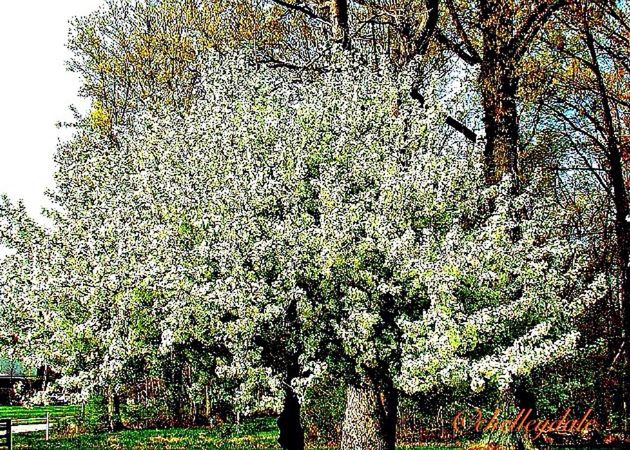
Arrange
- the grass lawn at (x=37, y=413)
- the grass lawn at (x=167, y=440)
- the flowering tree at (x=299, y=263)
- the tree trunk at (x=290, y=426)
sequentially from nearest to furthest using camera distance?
the flowering tree at (x=299, y=263) → the tree trunk at (x=290, y=426) → the grass lawn at (x=167, y=440) → the grass lawn at (x=37, y=413)

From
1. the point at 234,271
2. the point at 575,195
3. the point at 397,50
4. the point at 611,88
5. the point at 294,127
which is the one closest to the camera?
the point at 234,271

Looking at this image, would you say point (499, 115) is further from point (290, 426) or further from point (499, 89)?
point (290, 426)

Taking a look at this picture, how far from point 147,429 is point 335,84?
16302mm

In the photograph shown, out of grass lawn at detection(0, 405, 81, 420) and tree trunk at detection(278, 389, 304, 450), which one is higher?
tree trunk at detection(278, 389, 304, 450)

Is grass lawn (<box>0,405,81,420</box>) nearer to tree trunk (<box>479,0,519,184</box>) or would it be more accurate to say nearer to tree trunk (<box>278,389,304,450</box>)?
tree trunk (<box>278,389,304,450</box>)

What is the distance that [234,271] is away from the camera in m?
7.00

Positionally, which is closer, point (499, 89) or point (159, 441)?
point (499, 89)

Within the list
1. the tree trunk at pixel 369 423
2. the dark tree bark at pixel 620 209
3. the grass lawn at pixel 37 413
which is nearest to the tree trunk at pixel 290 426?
the tree trunk at pixel 369 423

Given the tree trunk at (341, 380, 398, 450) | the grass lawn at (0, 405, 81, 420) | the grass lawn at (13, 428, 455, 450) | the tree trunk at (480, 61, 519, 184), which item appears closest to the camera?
the tree trunk at (341, 380, 398, 450)

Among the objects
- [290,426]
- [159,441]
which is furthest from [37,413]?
[290,426]

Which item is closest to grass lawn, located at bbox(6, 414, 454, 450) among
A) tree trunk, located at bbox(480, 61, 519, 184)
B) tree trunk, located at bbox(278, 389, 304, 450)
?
tree trunk, located at bbox(278, 389, 304, 450)

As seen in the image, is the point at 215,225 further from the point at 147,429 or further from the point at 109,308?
the point at 147,429

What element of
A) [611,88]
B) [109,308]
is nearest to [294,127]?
[109,308]

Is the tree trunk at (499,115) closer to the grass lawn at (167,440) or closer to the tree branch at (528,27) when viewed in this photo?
the tree branch at (528,27)
